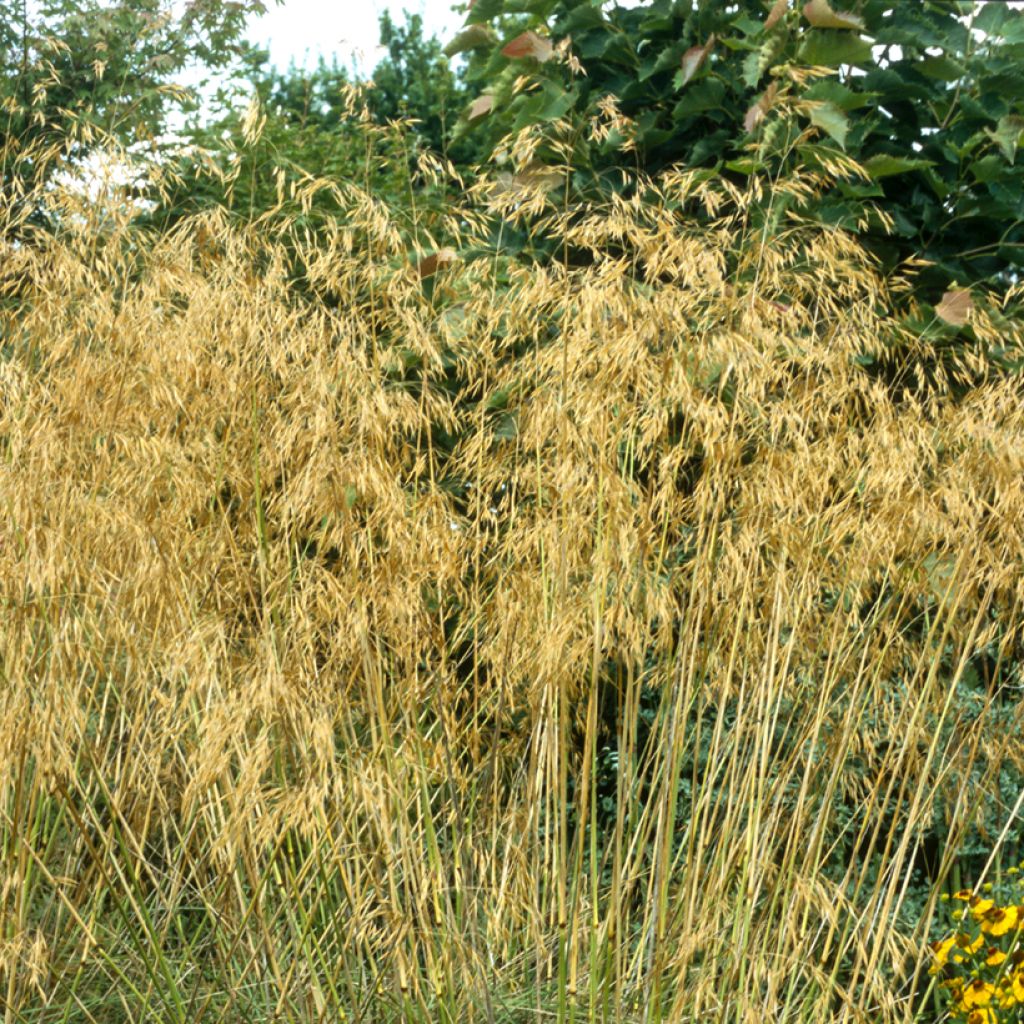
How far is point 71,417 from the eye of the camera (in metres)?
2.57

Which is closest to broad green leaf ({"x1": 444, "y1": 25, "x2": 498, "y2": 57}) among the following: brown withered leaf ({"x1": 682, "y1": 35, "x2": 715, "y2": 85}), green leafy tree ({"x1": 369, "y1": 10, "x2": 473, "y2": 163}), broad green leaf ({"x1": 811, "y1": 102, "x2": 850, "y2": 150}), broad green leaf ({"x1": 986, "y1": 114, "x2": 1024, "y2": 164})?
brown withered leaf ({"x1": 682, "y1": 35, "x2": 715, "y2": 85})

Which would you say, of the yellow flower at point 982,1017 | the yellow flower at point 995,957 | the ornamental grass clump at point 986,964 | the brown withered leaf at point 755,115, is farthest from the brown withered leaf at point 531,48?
the yellow flower at point 982,1017

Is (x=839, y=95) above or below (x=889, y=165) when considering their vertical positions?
above

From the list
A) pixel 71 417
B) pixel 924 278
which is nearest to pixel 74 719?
pixel 71 417

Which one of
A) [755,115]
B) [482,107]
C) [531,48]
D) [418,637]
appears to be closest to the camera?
[418,637]

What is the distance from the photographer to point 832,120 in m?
3.90

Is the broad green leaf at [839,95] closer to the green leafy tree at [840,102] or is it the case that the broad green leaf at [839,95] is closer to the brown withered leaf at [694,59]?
the green leafy tree at [840,102]

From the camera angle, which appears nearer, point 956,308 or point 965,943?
point 965,943

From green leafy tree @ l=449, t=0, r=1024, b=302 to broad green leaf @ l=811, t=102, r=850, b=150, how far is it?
0.22ft

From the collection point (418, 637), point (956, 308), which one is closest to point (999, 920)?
point (418, 637)

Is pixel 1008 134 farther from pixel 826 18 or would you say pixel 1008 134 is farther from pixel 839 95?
pixel 826 18

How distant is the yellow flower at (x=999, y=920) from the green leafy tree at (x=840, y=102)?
2061 millimetres

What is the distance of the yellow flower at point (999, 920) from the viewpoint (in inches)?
111

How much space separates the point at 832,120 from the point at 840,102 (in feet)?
0.43
